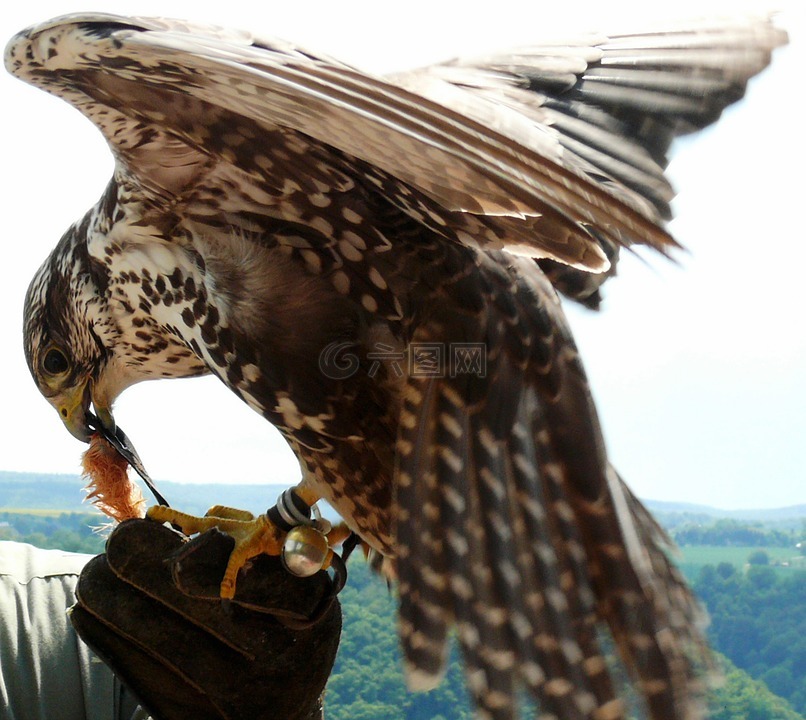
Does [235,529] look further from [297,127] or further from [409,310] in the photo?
[297,127]

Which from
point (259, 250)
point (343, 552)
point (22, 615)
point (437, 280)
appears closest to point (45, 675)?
point (22, 615)

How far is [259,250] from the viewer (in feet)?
4.14

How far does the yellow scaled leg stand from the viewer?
1396mm

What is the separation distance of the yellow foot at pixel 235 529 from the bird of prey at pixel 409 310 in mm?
85

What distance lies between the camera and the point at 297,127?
1.00m

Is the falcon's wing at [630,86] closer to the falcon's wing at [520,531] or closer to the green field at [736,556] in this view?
the falcon's wing at [520,531]

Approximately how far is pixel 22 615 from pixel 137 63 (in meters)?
1.12

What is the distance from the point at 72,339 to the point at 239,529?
17.9 inches

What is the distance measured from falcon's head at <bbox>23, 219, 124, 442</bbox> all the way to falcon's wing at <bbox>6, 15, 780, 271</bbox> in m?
0.28

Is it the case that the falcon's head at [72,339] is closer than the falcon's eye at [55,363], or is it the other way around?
the falcon's head at [72,339]

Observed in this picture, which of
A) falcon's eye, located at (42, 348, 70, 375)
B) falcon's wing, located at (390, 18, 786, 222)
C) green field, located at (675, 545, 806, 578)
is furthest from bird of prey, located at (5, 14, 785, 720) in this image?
green field, located at (675, 545, 806, 578)

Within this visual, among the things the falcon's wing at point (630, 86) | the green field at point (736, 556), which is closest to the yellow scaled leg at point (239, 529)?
the falcon's wing at point (630, 86)

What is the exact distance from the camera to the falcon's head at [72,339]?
59.8 inches

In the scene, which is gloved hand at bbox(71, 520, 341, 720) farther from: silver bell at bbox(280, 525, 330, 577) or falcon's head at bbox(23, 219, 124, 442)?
falcon's head at bbox(23, 219, 124, 442)
